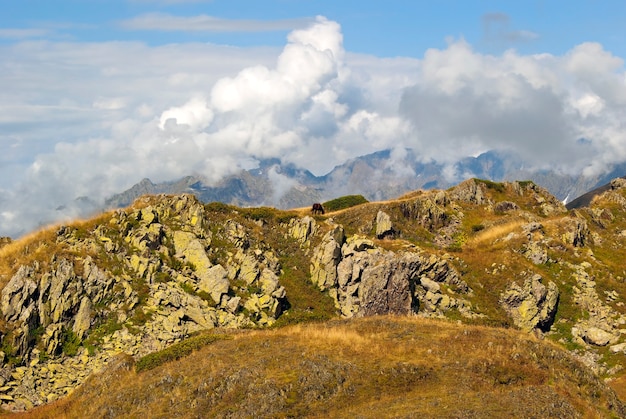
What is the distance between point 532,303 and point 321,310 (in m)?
22.6

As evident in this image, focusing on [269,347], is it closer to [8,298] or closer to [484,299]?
[8,298]

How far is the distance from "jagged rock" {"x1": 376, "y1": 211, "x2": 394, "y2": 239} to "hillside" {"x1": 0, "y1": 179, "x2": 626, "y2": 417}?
310 mm

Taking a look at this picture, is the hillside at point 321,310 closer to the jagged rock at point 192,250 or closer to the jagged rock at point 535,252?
the jagged rock at point 192,250

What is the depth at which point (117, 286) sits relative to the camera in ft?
164

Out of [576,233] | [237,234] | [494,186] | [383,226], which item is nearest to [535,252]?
[576,233]

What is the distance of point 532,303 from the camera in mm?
A: 59250

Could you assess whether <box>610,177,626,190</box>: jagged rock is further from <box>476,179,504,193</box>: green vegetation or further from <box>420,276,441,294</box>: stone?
<box>420,276,441,294</box>: stone

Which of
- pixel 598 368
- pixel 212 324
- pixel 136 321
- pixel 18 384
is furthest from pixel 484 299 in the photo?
pixel 18 384

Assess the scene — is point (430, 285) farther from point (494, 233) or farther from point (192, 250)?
point (192, 250)

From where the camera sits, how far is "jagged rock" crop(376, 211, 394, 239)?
75125 millimetres

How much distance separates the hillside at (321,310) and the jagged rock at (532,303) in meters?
0.15

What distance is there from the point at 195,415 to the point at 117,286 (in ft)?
82.0

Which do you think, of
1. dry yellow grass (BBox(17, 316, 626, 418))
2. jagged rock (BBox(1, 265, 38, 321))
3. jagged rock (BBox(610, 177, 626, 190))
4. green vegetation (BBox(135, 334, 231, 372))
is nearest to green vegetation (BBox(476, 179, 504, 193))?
jagged rock (BBox(610, 177, 626, 190))

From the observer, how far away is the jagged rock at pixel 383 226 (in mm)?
75125
